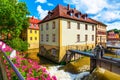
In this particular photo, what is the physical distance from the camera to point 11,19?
20875mm

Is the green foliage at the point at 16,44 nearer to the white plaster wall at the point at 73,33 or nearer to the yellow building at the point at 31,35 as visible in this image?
the white plaster wall at the point at 73,33

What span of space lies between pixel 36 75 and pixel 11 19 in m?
18.7

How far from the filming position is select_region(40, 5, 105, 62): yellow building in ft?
77.7

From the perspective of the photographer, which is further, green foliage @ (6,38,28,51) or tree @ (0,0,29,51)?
green foliage @ (6,38,28,51)

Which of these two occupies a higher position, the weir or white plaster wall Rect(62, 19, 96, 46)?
white plaster wall Rect(62, 19, 96, 46)

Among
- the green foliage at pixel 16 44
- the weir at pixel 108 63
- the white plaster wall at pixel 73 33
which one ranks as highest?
the white plaster wall at pixel 73 33

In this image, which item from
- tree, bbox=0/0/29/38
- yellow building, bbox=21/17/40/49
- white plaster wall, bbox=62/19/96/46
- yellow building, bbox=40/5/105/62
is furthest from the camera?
yellow building, bbox=21/17/40/49

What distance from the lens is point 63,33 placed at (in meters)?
23.9

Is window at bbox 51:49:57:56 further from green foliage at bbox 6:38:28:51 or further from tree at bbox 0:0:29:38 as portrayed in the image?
tree at bbox 0:0:29:38

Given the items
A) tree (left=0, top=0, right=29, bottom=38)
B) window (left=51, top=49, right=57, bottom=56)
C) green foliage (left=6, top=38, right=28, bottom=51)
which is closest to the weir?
window (left=51, top=49, right=57, bottom=56)

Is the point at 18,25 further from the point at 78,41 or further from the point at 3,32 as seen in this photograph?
the point at 78,41

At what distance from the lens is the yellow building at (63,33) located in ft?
77.7

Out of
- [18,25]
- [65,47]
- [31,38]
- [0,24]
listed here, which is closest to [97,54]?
[65,47]

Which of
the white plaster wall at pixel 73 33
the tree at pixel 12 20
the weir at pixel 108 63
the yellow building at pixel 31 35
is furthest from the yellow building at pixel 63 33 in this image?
the yellow building at pixel 31 35
